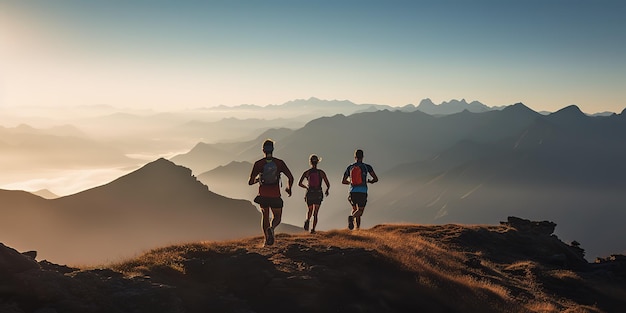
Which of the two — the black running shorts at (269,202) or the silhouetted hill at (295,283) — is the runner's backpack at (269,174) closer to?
the black running shorts at (269,202)

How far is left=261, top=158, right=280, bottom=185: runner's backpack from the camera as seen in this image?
1581 cm

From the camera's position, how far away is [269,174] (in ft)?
51.9

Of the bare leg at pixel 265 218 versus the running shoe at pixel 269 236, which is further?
the running shoe at pixel 269 236

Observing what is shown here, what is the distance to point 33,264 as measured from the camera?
31.2ft

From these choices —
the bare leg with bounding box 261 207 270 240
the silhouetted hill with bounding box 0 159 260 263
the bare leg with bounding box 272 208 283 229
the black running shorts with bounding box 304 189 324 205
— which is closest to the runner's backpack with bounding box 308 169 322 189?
the black running shorts with bounding box 304 189 324 205

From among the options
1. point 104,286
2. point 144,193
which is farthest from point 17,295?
point 144,193

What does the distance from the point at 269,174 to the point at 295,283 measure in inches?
192

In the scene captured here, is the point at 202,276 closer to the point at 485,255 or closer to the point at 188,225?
the point at 485,255

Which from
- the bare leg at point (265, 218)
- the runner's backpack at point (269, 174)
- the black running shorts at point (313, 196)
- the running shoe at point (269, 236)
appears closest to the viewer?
the runner's backpack at point (269, 174)

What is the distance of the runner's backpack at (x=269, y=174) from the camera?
15812 mm

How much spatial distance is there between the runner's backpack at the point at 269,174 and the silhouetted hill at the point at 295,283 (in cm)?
249

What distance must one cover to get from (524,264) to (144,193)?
196m

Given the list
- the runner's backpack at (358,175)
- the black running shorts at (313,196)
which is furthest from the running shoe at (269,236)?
the runner's backpack at (358,175)

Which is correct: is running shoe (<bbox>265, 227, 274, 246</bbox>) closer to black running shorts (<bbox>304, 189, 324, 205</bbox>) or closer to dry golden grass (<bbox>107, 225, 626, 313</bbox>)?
dry golden grass (<bbox>107, 225, 626, 313</bbox>)
